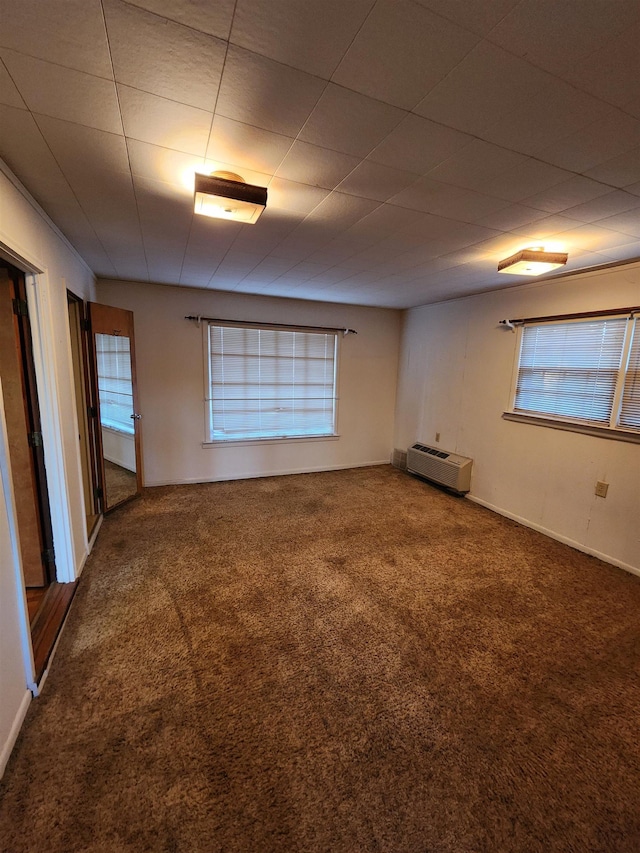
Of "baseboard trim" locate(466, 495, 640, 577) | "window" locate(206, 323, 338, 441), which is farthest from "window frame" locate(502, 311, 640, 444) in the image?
"window" locate(206, 323, 338, 441)

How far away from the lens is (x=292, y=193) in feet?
6.18

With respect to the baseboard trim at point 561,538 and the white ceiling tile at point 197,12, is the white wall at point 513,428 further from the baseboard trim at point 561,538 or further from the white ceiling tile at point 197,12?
the white ceiling tile at point 197,12

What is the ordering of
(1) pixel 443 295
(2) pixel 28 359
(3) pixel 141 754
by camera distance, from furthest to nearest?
1. (1) pixel 443 295
2. (2) pixel 28 359
3. (3) pixel 141 754

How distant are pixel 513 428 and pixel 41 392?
164 inches

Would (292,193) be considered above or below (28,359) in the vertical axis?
above

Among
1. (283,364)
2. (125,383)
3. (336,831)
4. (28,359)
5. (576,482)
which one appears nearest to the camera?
(336,831)

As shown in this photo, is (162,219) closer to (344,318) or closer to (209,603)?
(209,603)

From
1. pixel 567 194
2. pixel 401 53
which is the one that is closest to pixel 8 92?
pixel 401 53

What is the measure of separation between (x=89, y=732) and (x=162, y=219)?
2.74 meters

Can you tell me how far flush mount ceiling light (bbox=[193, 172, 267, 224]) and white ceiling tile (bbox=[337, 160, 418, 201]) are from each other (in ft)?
1.43

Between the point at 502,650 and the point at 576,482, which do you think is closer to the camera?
the point at 502,650

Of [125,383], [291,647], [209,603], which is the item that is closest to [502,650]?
[291,647]

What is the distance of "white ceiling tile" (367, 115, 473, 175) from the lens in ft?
4.36

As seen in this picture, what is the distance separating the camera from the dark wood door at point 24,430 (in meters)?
2.10
